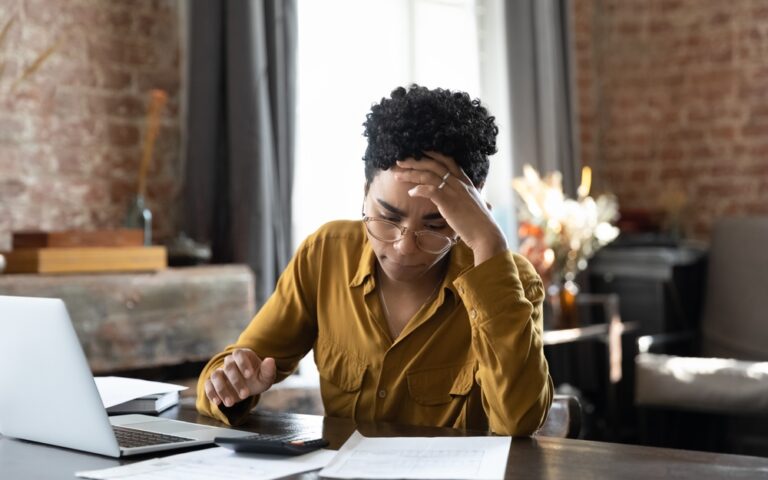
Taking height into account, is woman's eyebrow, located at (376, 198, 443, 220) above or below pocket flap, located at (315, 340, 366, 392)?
above

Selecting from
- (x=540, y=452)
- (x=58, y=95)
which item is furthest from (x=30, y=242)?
(x=540, y=452)

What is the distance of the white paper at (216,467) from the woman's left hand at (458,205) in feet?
1.56

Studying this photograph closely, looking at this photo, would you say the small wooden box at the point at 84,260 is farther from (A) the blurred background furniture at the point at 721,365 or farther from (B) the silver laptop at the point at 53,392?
(A) the blurred background furniture at the point at 721,365

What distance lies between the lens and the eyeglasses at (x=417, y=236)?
70.7 inches

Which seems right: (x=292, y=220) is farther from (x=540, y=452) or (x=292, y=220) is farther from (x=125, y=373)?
(x=540, y=452)

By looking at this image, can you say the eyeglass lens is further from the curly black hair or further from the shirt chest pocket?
the shirt chest pocket

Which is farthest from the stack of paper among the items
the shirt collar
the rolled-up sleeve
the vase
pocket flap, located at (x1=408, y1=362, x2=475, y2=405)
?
the vase

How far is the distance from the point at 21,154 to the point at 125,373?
848 mm

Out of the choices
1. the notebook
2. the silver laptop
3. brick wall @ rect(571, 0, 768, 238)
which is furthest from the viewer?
brick wall @ rect(571, 0, 768, 238)

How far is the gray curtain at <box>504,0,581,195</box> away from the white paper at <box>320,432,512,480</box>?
3541 millimetres

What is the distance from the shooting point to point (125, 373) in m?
3.14

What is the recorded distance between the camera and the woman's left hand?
1740 millimetres

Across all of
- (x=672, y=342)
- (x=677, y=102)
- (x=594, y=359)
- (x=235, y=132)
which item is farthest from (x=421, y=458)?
(x=677, y=102)

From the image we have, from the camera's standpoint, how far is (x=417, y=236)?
1.79 metres
